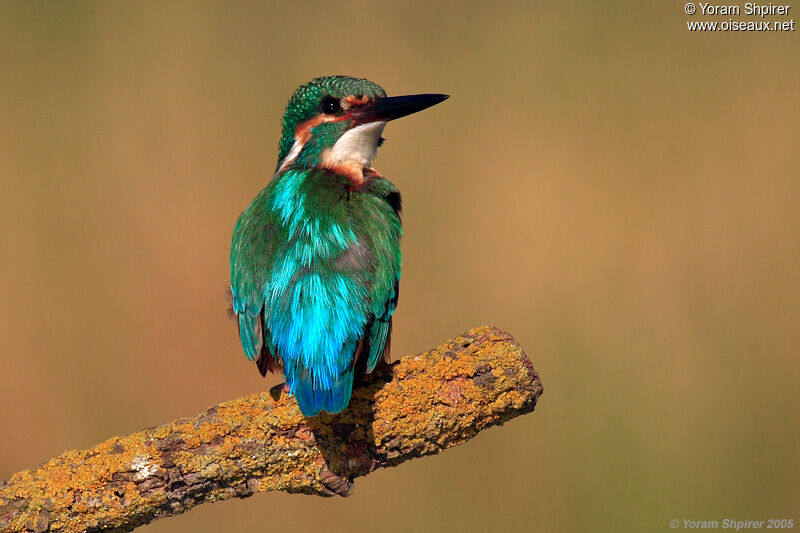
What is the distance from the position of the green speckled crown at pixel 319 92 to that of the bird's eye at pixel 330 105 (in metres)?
0.01

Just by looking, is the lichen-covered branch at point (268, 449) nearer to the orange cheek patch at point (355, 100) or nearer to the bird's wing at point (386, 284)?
the bird's wing at point (386, 284)

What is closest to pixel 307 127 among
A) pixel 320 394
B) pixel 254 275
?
pixel 254 275

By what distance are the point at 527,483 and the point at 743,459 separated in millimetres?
786

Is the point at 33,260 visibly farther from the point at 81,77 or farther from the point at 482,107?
the point at 482,107

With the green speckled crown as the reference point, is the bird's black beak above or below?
below

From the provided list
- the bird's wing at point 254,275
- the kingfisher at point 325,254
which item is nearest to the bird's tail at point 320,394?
the kingfisher at point 325,254

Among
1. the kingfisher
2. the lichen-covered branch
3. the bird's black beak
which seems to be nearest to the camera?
the lichen-covered branch

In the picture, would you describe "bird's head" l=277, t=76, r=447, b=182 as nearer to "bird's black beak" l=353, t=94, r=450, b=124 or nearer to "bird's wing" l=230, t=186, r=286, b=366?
"bird's black beak" l=353, t=94, r=450, b=124

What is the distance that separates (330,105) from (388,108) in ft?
0.56

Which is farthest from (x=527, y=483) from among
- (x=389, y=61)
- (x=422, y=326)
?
(x=389, y=61)

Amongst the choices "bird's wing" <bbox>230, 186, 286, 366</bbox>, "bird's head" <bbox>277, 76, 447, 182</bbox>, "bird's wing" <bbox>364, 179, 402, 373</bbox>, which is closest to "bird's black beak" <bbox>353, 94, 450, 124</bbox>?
"bird's head" <bbox>277, 76, 447, 182</bbox>

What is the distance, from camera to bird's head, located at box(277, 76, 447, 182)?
2484mm

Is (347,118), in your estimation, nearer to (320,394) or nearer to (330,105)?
(330,105)

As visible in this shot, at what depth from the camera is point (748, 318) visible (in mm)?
3551
